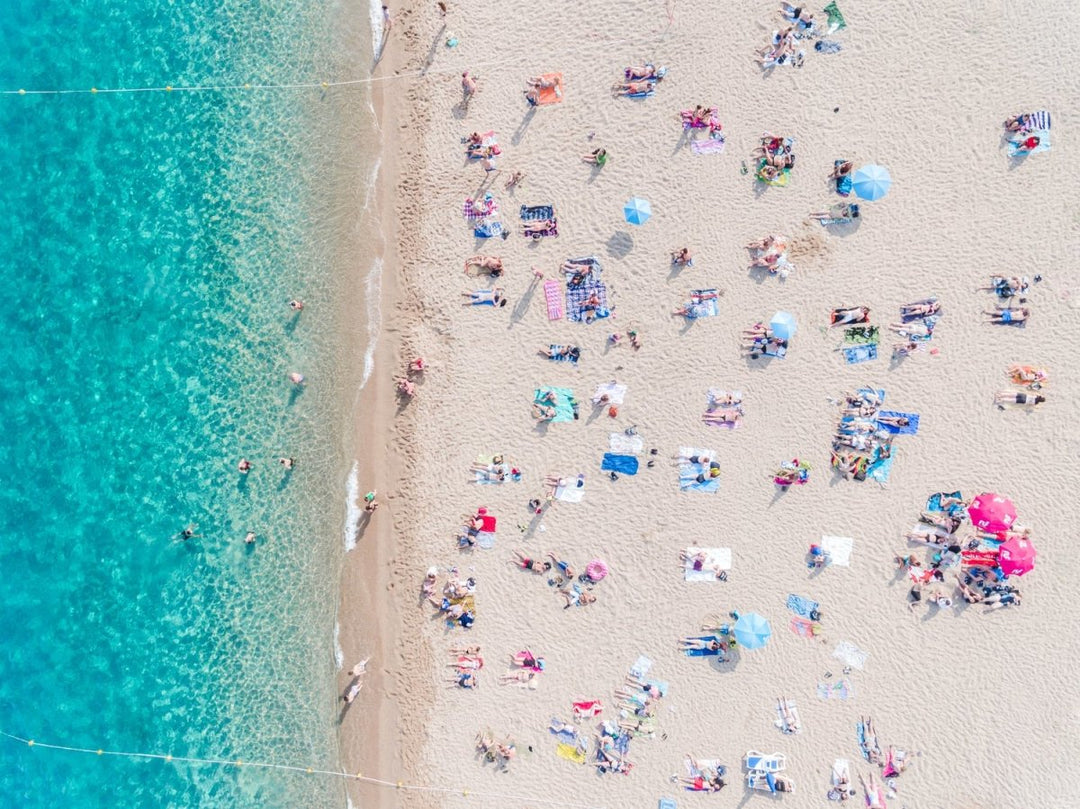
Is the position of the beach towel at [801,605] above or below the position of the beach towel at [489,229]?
below

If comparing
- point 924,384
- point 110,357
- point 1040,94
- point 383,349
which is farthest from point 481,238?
point 1040,94

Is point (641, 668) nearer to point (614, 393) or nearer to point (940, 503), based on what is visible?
point (614, 393)

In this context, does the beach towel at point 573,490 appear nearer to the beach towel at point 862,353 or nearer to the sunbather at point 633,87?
the beach towel at point 862,353

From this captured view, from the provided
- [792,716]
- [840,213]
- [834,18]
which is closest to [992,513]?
[792,716]

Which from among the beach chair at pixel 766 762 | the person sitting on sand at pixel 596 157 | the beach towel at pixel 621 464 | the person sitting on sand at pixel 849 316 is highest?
the person sitting on sand at pixel 596 157

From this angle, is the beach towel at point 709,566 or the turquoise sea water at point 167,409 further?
the turquoise sea water at point 167,409

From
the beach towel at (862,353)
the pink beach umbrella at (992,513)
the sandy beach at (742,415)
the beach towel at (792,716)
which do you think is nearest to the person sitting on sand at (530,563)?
the sandy beach at (742,415)

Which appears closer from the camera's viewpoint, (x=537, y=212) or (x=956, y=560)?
(x=956, y=560)
